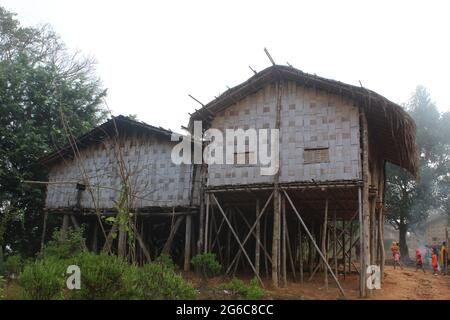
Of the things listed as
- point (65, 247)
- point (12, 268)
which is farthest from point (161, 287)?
point (12, 268)

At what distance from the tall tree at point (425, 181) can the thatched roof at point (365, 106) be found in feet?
50.6

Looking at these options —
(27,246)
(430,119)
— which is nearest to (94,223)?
(27,246)

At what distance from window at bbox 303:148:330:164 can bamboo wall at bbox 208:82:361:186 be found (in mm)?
68

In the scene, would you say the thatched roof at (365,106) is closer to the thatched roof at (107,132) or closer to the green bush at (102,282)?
the thatched roof at (107,132)

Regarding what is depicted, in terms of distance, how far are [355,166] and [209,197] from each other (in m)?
4.98

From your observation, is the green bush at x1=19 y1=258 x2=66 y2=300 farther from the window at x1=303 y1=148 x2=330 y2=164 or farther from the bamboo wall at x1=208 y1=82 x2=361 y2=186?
the window at x1=303 y1=148 x2=330 y2=164

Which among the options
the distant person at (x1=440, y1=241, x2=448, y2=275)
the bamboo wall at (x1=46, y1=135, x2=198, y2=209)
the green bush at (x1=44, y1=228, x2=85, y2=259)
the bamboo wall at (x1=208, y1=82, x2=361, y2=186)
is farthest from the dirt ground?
the green bush at (x1=44, y1=228, x2=85, y2=259)

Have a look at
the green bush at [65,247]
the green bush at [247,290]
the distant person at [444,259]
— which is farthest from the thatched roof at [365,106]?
the distant person at [444,259]

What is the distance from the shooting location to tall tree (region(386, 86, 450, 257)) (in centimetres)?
2955

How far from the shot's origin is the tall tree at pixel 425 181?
96.9ft

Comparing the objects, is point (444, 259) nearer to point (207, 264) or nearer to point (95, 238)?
point (207, 264)
